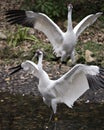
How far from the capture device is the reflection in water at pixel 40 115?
10227 mm

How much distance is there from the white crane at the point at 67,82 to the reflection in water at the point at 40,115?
0.99ft

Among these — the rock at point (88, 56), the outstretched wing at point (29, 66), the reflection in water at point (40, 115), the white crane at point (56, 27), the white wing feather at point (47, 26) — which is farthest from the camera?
the rock at point (88, 56)

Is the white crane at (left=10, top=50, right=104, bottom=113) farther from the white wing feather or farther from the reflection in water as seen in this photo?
the white wing feather

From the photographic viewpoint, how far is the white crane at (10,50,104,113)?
9.53 m

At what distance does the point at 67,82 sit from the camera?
411 inches

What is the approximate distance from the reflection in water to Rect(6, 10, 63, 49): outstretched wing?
1.51 metres

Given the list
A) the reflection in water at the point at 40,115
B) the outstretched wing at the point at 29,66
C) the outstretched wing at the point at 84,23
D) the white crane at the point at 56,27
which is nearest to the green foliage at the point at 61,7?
the white crane at the point at 56,27

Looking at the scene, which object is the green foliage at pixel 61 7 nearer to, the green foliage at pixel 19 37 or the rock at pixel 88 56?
the green foliage at pixel 19 37

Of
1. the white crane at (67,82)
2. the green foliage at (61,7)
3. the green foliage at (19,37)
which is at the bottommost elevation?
the white crane at (67,82)

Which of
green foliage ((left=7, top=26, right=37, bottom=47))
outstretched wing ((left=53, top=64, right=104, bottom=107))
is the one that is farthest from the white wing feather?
green foliage ((left=7, top=26, right=37, bottom=47))

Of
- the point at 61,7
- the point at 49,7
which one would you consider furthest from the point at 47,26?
the point at 61,7

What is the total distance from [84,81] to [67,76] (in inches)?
13.2

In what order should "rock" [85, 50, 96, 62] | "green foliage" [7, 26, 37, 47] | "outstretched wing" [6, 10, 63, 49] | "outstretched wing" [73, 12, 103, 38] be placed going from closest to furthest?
1. "outstretched wing" [6, 10, 63, 49]
2. "outstretched wing" [73, 12, 103, 38]
3. "rock" [85, 50, 96, 62]
4. "green foliage" [7, 26, 37, 47]

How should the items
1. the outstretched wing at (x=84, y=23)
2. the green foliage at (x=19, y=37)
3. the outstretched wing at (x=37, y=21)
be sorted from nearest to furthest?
the outstretched wing at (x=37, y=21), the outstretched wing at (x=84, y=23), the green foliage at (x=19, y=37)
